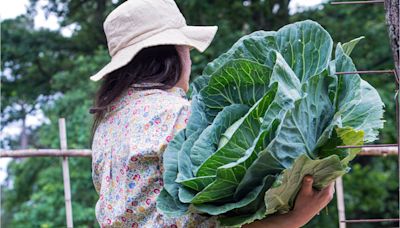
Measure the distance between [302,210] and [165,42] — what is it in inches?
16.6

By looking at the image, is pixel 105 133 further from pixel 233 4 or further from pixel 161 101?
pixel 233 4

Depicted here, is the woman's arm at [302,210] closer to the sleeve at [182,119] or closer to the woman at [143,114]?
the woman at [143,114]

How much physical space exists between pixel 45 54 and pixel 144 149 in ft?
19.7

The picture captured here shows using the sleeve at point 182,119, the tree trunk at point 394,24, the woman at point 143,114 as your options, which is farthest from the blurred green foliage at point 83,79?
the tree trunk at point 394,24

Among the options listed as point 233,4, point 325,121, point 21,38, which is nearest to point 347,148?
point 325,121

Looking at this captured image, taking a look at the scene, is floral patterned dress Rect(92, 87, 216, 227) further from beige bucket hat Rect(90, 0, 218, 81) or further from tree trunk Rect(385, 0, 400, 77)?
tree trunk Rect(385, 0, 400, 77)

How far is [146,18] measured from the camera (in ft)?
4.83

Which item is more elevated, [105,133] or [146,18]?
[146,18]

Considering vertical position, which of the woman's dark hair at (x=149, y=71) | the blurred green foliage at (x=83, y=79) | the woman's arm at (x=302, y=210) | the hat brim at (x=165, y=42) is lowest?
the blurred green foliage at (x=83, y=79)

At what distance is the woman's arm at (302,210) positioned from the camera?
4.14 feet

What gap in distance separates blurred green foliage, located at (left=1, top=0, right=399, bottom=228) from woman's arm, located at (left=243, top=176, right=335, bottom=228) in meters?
4.11

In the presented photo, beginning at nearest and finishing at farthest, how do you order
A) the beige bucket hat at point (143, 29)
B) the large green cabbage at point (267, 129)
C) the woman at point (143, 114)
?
1. the large green cabbage at point (267, 129)
2. the woman at point (143, 114)
3. the beige bucket hat at point (143, 29)

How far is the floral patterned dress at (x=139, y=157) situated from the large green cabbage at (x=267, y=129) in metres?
0.05

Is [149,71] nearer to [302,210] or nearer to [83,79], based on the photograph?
[302,210]
